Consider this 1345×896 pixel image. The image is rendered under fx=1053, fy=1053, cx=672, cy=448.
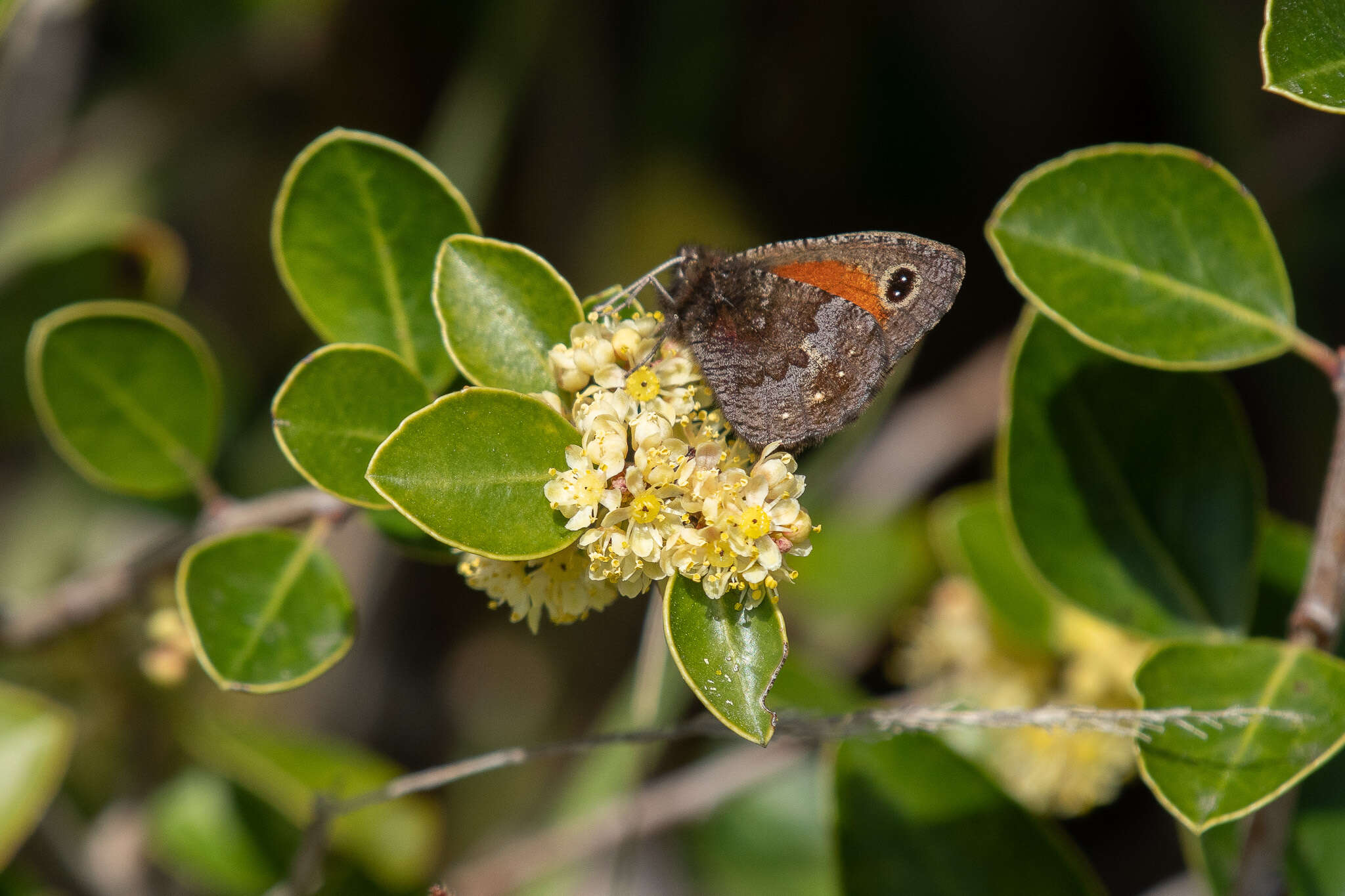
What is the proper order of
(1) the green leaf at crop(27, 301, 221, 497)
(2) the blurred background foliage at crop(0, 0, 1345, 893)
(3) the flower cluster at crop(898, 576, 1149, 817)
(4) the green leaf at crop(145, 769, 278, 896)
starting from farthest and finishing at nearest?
(2) the blurred background foliage at crop(0, 0, 1345, 893) → (4) the green leaf at crop(145, 769, 278, 896) → (3) the flower cluster at crop(898, 576, 1149, 817) → (1) the green leaf at crop(27, 301, 221, 497)

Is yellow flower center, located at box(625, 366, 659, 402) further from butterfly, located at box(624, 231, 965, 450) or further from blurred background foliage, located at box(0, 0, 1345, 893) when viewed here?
blurred background foliage, located at box(0, 0, 1345, 893)

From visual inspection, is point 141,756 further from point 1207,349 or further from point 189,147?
point 1207,349

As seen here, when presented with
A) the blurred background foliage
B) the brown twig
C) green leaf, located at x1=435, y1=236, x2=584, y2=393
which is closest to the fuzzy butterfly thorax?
green leaf, located at x1=435, y1=236, x2=584, y2=393

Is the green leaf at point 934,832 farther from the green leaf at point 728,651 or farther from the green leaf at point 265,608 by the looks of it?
the green leaf at point 265,608

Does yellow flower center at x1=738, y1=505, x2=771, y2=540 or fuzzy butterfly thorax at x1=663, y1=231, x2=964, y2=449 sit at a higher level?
fuzzy butterfly thorax at x1=663, y1=231, x2=964, y2=449

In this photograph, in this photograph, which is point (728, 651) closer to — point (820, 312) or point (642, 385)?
point (642, 385)

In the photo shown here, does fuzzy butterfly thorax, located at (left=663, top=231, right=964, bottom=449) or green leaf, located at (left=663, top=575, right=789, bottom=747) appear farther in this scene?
fuzzy butterfly thorax, located at (left=663, top=231, right=964, bottom=449)

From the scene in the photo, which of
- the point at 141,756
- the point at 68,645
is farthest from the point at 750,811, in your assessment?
the point at 68,645

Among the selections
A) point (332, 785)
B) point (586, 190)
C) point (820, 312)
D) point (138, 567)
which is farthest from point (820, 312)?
point (586, 190)
